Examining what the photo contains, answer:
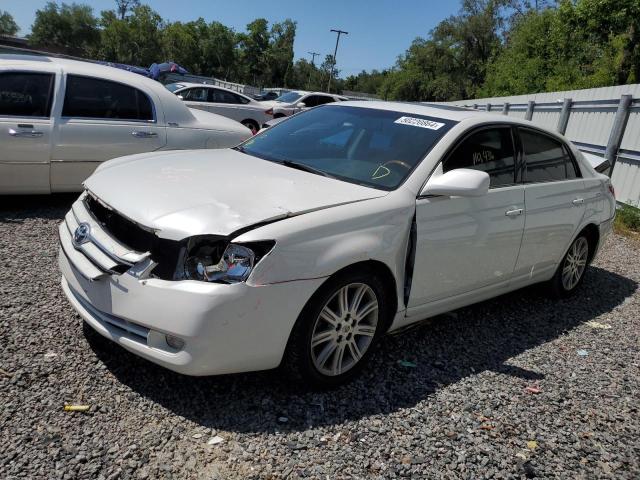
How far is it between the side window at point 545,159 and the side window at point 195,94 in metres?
11.8

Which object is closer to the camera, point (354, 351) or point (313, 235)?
point (313, 235)

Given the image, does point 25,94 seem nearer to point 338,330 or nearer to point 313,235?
point 313,235

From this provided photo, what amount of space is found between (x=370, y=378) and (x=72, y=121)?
4.38 metres

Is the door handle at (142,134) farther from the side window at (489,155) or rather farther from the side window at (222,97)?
the side window at (222,97)

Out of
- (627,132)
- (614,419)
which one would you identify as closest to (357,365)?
(614,419)

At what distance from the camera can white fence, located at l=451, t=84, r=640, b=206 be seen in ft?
30.0

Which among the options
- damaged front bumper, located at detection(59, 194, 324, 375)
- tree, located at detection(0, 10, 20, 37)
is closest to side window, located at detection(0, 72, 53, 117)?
damaged front bumper, located at detection(59, 194, 324, 375)

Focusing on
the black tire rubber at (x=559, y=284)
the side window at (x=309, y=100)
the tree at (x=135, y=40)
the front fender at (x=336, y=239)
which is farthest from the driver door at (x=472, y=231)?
the tree at (x=135, y=40)

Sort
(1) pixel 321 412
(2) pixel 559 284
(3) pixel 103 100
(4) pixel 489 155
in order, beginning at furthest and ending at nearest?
1. (3) pixel 103 100
2. (2) pixel 559 284
3. (4) pixel 489 155
4. (1) pixel 321 412

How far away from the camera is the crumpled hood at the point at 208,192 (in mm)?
2637

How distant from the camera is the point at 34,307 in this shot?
363 cm

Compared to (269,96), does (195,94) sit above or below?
below

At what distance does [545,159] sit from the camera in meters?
4.51

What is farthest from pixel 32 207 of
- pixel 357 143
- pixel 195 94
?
pixel 195 94
